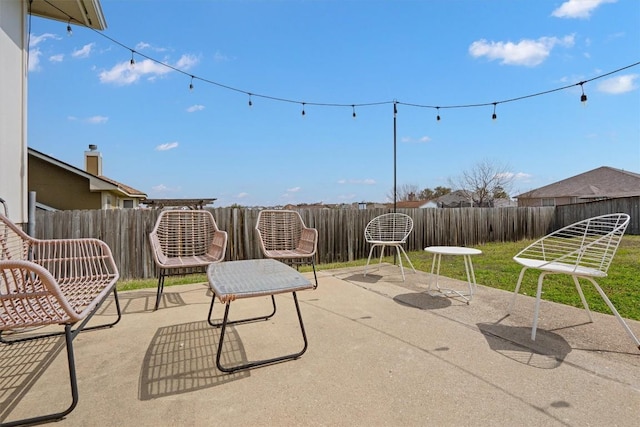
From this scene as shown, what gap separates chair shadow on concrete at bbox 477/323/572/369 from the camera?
1715 mm

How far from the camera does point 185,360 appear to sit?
1.76 metres

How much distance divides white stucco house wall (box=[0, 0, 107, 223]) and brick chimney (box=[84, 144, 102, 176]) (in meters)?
8.49

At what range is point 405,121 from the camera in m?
7.71

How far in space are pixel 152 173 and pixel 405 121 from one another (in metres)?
9.16

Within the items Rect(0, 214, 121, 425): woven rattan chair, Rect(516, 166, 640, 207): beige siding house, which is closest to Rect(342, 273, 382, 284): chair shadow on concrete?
Rect(0, 214, 121, 425): woven rattan chair

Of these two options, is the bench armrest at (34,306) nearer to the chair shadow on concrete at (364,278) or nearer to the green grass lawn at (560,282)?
the green grass lawn at (560,282)

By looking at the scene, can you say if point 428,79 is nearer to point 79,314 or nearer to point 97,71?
point 97,71

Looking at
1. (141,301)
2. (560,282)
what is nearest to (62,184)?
(141,301)

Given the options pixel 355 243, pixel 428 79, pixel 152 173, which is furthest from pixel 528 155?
pixel 152 173

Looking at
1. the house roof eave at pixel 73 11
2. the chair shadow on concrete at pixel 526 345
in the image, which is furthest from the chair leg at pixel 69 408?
the house roof eave at pixel 73 11

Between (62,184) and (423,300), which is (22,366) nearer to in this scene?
(423,300)

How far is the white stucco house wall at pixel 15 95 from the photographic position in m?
2.73

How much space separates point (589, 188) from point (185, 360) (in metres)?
29.0

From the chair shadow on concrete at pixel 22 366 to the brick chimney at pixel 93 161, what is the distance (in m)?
10.6
